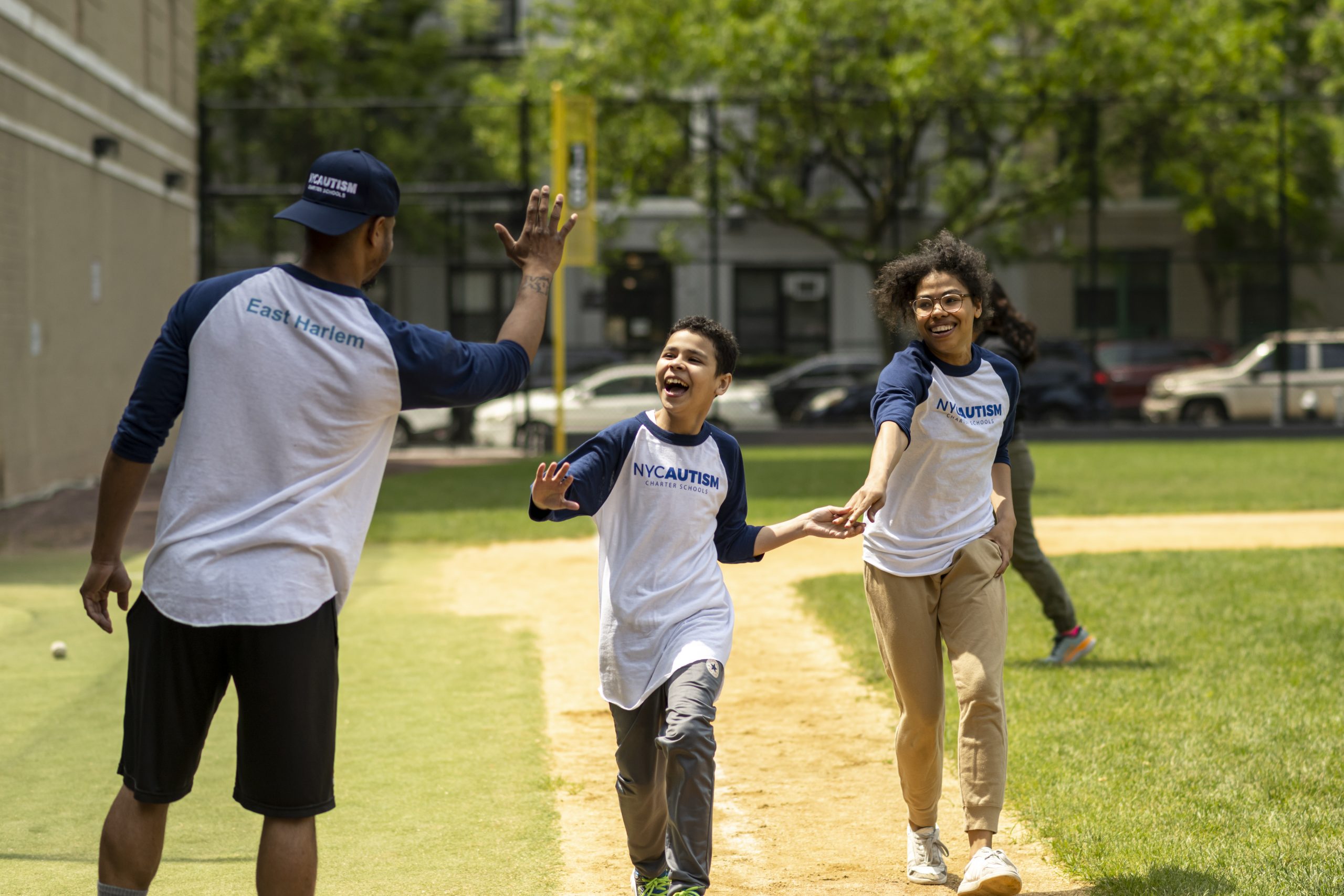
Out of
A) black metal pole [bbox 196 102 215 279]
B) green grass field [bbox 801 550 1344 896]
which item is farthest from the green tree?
green grass field [bbox 801 550 1344 896]

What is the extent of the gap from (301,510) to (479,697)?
13.5 feet

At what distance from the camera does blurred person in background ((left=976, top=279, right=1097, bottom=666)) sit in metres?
6.96

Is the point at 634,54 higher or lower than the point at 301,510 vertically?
higher

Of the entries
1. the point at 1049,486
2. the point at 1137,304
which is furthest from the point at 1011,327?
the point at 1137,304

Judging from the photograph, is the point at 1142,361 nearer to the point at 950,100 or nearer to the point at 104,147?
the point at 950,100

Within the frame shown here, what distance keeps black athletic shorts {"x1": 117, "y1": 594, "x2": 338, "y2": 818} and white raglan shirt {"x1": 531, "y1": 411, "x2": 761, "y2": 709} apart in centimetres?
90

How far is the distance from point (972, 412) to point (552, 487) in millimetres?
1420

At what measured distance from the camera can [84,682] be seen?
7418 mm

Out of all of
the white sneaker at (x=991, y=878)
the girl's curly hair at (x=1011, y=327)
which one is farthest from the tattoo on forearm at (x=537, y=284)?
the girl's curly hair at (x=1011, y=327)

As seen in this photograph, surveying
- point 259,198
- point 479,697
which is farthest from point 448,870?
point 259,198

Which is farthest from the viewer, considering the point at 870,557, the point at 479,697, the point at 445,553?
the point at 445,553

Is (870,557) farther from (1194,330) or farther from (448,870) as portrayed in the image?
(1194,330)

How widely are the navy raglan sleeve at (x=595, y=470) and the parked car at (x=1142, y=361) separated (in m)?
25.6

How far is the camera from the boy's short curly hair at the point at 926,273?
4.61 meters
